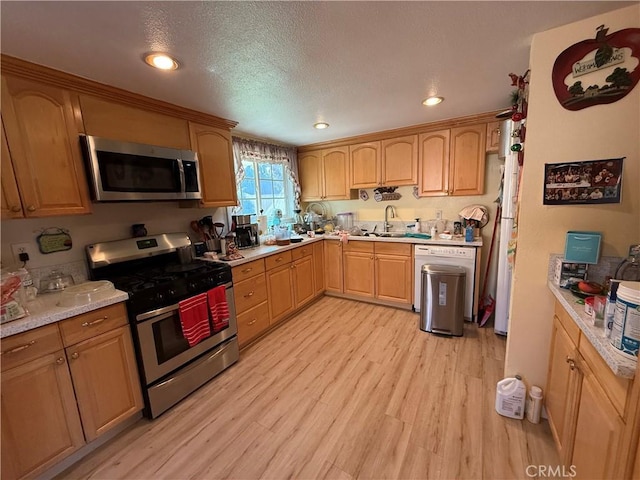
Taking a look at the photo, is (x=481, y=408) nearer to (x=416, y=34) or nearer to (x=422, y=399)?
(x=422, y=399)

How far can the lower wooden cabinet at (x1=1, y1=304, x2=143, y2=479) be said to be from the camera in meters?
1.27

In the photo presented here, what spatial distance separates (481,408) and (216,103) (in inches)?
117

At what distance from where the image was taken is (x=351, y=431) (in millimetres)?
1635

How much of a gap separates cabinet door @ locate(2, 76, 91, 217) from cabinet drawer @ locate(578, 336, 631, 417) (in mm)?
2726

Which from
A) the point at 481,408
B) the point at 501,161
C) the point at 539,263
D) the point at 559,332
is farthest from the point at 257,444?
the point at 501,161

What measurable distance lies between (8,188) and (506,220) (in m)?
3.61

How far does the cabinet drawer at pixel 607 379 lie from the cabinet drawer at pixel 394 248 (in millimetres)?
2022

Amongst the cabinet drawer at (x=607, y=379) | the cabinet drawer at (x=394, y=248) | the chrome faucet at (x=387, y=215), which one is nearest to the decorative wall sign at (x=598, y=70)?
the cabinet drawer at (x=607, y=379)

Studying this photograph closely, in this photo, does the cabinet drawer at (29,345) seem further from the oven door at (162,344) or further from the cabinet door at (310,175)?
the cabinet door at (310,175)

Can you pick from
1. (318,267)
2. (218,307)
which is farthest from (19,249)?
(318,267)

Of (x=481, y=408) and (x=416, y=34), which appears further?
(x=481, y=408)

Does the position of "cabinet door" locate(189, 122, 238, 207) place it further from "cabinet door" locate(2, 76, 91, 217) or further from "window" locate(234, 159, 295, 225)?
"cabinet door" locate(2, 76, 91, 217)

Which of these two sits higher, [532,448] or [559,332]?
[559,332]

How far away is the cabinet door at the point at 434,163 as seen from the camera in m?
3.02
